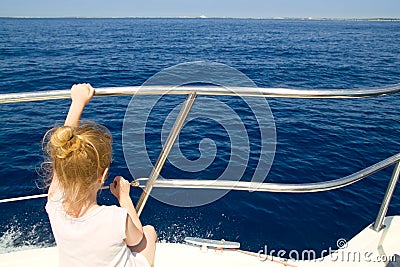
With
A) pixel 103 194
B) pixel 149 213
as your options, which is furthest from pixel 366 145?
pixel 103 194

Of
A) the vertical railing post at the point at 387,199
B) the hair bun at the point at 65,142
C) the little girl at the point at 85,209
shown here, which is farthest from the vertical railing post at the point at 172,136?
the vertical railing post at the point at 387,199

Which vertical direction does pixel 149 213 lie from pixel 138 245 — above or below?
above

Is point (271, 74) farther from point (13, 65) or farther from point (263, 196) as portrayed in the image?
point (13, 65)

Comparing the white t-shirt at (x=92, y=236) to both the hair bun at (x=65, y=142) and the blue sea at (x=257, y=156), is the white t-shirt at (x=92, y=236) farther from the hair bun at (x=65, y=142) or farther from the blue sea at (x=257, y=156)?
the blue sea at (x=257, y=156)

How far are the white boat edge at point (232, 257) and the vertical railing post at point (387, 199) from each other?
0.45 feet

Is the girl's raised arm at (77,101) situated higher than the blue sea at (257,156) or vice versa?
the blue sea at (257,156)

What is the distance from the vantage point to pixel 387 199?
2396mm

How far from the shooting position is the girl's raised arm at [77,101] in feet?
5.31

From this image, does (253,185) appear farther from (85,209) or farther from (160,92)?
(85,209)

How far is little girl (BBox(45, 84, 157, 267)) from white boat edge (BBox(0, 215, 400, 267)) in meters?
0.85

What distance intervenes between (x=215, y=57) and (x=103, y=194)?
18142mm

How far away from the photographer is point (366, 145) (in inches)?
326

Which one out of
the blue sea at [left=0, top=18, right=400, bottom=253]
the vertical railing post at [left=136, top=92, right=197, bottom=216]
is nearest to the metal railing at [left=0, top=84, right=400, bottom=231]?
the vertical railing post at [left=136, top=92, right=197, bottom=216]

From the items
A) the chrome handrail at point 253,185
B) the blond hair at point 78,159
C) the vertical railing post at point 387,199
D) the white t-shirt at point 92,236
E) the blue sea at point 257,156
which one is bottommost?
the white t-shirt at point 92,236
